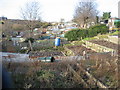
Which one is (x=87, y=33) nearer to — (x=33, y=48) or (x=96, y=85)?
(x=33, y=48)

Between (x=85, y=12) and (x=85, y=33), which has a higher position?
(x=85, y=12)

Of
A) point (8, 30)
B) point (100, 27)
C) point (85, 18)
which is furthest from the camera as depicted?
point (85, 18)

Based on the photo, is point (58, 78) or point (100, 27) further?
point (100, 27)

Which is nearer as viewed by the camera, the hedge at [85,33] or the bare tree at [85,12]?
the hedge at [85,33]

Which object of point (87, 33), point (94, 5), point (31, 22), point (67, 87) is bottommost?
point (67, 87)

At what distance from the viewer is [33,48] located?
1591 cm

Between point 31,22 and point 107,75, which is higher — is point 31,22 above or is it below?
above

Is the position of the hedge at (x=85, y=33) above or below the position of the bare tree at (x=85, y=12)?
below

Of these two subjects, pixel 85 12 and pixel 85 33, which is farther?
pixel 85 12

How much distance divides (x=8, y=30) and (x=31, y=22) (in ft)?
16.8

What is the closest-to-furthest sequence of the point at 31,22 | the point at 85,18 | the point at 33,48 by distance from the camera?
the point at 33,48 < the point at 31,22 < the point at 85,18

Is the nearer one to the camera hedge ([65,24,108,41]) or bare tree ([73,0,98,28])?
hedge ([65,24,108,41])

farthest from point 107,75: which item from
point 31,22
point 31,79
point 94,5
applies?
point 94,5

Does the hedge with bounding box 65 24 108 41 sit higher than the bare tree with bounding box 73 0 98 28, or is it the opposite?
the bare tree with bounding box 73 0 98 28
